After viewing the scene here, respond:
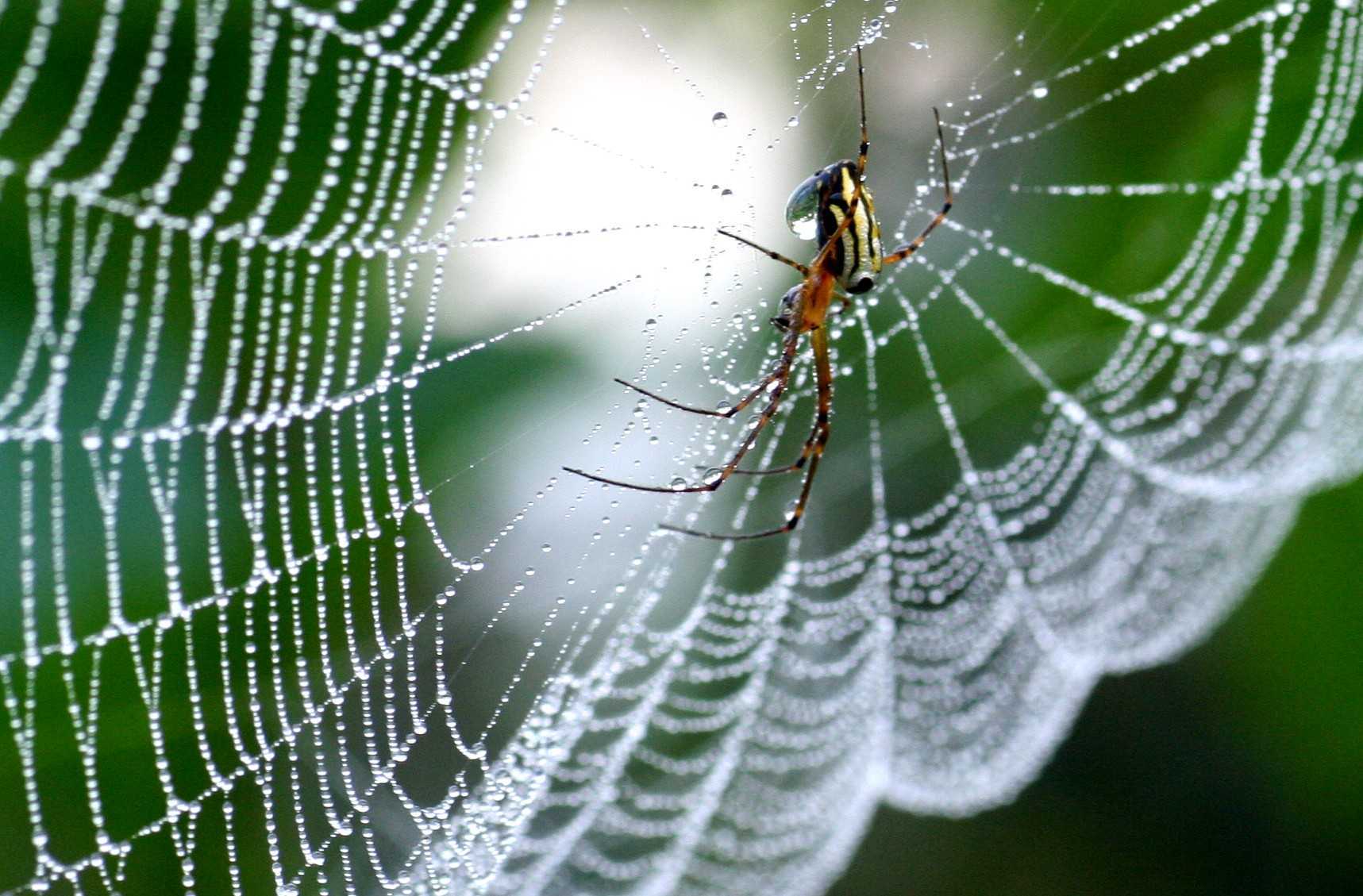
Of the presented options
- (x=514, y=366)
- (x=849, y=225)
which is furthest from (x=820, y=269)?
(x=514, y=366)

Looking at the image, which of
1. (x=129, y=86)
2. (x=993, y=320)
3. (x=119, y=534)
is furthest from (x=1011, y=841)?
(x=129, y=86)

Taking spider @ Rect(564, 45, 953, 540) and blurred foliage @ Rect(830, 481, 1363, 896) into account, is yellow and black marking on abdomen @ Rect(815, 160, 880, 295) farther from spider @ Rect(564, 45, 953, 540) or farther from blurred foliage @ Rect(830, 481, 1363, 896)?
blurred foliage @ Rect(830, 481, 1363, 896)

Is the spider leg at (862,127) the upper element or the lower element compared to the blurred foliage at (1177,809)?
upper

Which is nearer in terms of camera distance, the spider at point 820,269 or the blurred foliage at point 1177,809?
the spider at point 820,269

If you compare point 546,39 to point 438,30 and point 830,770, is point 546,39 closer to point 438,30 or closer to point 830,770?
point 438,30

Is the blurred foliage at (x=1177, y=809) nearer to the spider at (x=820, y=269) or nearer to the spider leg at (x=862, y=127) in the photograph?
the spider at (x=820, y=269)

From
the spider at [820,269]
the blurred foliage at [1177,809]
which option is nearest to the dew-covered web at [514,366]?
the spider at [820,269]

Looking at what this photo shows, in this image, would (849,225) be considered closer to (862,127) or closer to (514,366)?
(862,127)
